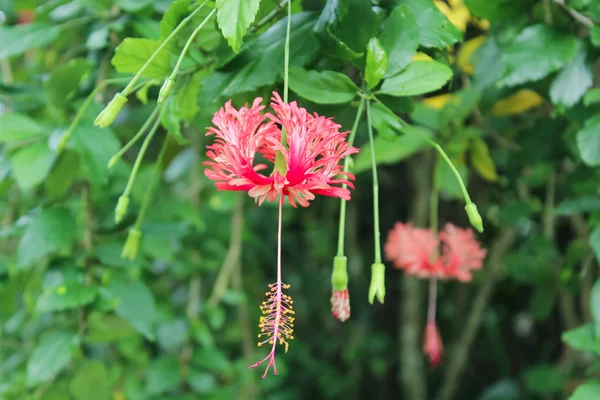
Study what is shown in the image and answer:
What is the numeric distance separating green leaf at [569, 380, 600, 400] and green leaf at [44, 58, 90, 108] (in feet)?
2.62

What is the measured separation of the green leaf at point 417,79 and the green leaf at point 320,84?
0.05 meters

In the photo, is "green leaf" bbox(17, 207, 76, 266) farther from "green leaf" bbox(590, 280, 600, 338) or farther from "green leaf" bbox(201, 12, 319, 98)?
"green leaf" bbox(590, 280, 600, 338)

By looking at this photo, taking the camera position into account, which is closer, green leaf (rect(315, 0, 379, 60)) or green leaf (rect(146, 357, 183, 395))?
green leaf (rect(315, 0, 379, 60))

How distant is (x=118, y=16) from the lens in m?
0.99

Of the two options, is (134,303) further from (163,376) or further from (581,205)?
(581,205)

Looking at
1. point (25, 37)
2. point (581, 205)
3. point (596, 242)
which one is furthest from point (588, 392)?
point (25, 37)

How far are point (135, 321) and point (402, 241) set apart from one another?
44 cm

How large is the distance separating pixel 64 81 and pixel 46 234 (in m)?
0.24

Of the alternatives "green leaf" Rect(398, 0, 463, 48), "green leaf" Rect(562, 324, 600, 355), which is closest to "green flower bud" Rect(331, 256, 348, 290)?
"green leaf" Rect(398, 0, 463, 48)

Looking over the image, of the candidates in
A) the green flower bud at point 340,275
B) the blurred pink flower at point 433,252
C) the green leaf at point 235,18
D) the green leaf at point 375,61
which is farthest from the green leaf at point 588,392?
the green leaf at point 235,18

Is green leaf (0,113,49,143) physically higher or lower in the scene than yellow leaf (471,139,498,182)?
higher

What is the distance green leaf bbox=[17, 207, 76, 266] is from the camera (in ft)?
2.89

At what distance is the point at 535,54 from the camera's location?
2.45 feet

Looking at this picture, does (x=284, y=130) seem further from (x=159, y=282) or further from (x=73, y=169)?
(x=159, y=282)
